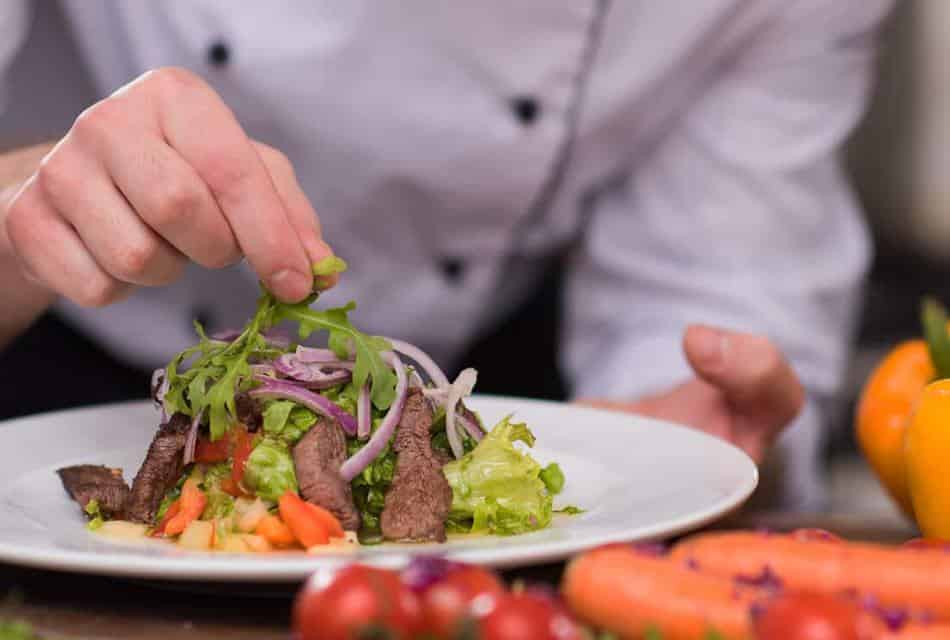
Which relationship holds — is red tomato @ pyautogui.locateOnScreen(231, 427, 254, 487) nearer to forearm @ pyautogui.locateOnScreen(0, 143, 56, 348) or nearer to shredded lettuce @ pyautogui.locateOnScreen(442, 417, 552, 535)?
shredded lettuce @ pyautogui.locateOnScreen(442, 417, 552, 535)

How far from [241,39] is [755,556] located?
1.44 metres

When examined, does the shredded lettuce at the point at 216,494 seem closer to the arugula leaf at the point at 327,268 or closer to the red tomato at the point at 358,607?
the arugula leaf at the point at 327,268

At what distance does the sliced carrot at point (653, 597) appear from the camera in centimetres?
91

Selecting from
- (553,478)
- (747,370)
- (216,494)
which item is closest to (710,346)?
(747,370)

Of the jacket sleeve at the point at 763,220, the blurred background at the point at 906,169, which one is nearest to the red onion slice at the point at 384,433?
the jacket sleeve at the point at 763,220

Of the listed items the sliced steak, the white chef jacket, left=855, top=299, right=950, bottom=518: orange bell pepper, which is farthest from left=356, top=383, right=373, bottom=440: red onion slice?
the white chef jacket

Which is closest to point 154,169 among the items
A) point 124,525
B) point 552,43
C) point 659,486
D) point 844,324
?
point 124,525

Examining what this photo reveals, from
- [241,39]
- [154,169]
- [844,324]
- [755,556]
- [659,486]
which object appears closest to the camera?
[755,556]

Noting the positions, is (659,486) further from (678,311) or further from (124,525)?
(678,311)

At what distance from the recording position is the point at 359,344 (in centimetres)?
140

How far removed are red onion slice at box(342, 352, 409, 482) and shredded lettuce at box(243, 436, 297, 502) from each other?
55 mm

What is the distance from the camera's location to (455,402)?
1439 mm

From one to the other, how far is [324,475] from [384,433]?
0.31 ft

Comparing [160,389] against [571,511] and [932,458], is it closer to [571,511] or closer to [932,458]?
[571,511]
